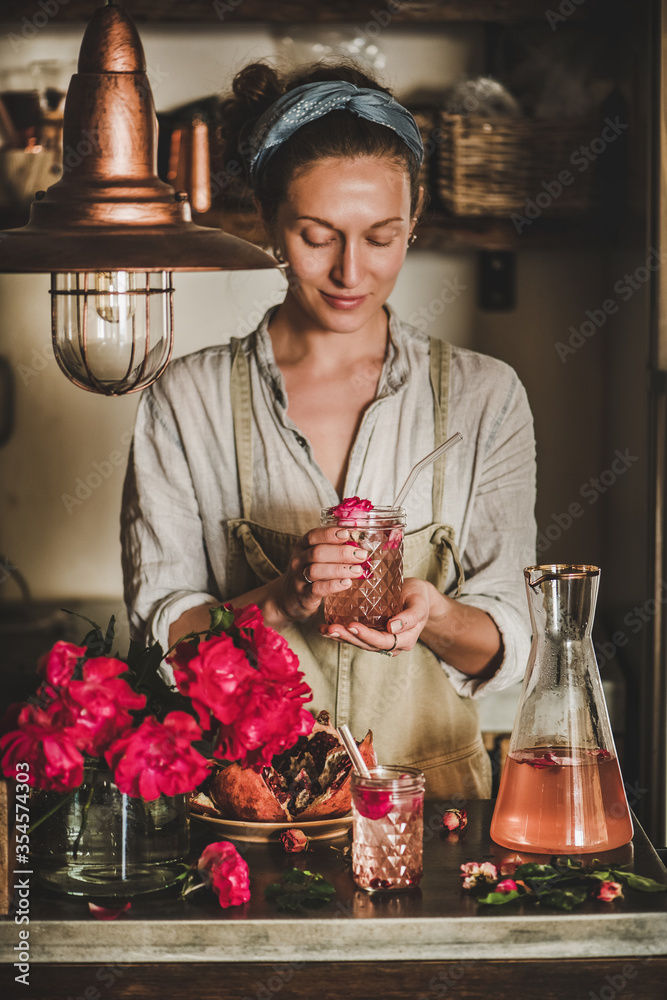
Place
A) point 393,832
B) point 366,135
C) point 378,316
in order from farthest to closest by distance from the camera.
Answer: point 378,316
point 366,135
point 393,832

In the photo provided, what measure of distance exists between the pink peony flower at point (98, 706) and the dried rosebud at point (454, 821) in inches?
15.9

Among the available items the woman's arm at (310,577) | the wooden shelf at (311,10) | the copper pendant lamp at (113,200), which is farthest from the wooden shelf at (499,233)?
the copper pendant lamp at (113,200)

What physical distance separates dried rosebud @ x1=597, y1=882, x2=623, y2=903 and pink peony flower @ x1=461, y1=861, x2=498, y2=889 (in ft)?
0.32

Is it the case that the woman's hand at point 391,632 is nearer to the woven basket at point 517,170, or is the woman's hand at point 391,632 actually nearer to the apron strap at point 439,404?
the apron strap at point 439,404

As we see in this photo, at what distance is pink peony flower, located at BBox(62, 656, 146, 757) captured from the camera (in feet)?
3.18

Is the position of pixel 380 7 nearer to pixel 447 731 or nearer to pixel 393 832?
pixel 447 731

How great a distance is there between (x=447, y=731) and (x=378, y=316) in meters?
0.66

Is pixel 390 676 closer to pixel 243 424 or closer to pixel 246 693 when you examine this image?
pixel 243 424

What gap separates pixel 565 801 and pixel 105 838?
1.47 feet

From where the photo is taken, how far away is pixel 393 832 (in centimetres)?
103

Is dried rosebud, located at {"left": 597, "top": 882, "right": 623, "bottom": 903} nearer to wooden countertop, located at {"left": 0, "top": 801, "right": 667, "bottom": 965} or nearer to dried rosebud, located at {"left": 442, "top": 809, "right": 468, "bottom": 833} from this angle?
wooden countertop, located at {"left": 0, "top": 801, "right": 667, "bottom": 965}

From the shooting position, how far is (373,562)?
127 centimetres

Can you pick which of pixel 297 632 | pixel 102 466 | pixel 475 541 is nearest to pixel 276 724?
pixel 297 632

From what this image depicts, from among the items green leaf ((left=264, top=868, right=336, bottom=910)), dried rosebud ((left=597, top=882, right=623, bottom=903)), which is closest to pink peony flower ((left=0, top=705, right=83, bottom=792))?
green leaf ((left=264, top=868, right=336, bottom=910))
